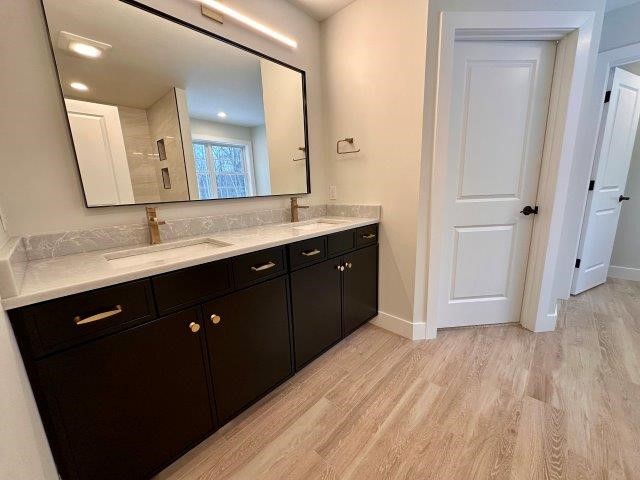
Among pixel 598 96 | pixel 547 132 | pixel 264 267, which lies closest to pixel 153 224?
pixel 264 267

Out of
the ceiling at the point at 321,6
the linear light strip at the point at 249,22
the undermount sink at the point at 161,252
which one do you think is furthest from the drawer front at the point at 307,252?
the ceiling at the point at 321,6

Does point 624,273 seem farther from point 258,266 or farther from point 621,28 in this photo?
point 258,266

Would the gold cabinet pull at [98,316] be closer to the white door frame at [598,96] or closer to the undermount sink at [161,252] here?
the undermount sink at [161,252]

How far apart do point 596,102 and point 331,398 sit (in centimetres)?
325

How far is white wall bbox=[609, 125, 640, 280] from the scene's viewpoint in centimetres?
276

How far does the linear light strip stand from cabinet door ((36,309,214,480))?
1706mm

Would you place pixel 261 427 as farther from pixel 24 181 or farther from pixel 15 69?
pixel 15 69

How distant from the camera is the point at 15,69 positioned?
1015mm

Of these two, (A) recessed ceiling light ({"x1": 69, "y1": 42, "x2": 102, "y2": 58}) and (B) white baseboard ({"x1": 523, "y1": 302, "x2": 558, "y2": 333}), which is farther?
(B) white baseboard ({"x1": 523, "y1": 302, "x2": 558, "y2": 333})

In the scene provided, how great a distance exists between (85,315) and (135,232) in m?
0.63

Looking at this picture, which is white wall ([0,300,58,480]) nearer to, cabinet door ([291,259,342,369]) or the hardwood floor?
the hardwood floor

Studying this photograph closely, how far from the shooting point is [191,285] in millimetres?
1035

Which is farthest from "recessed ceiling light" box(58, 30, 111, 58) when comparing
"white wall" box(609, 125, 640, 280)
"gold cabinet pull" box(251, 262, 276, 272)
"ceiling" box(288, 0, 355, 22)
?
"white wall" box(609, 125, 640, 280)

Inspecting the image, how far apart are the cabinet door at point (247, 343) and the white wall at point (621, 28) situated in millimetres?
3402
